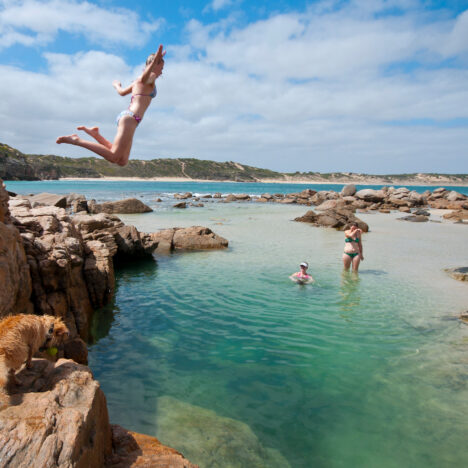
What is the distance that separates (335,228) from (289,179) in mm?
159551

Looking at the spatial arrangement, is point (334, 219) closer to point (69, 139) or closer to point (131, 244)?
point (131, 244)

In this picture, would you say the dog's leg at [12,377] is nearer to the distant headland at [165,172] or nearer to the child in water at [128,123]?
the child in water at [128,123]

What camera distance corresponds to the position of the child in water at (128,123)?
5.17 meters

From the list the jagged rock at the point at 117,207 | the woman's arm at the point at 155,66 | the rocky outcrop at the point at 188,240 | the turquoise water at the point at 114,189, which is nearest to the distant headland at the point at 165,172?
the turquoise water at the point at 114,189

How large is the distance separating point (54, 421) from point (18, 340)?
86 cm

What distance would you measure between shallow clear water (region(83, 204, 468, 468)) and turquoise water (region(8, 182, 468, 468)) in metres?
0.02

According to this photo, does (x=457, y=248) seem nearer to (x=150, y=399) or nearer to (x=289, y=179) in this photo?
(x=150, y=399)

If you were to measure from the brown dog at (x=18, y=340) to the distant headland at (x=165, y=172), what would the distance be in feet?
342

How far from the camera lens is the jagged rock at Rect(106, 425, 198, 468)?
10.3 ft

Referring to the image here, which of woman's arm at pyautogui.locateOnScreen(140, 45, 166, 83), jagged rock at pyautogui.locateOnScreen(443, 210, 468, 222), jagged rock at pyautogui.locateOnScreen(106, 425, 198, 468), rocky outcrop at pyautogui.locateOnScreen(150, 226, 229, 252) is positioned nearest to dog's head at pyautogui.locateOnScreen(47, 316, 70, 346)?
jagged rock at pyautogui.locateOnScreen(106, 425, 198, 468)

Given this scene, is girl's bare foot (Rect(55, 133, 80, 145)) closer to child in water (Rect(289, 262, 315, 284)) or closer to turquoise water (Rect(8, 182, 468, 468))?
turquoise water (Rect(8, 182, 468, 468))

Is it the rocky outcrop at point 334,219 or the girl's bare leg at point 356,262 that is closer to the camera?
the girl's bare leg at point 356,262

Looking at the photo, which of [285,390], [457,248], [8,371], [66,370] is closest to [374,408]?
[285,390]

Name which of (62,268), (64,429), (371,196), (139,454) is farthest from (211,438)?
(371,196)
